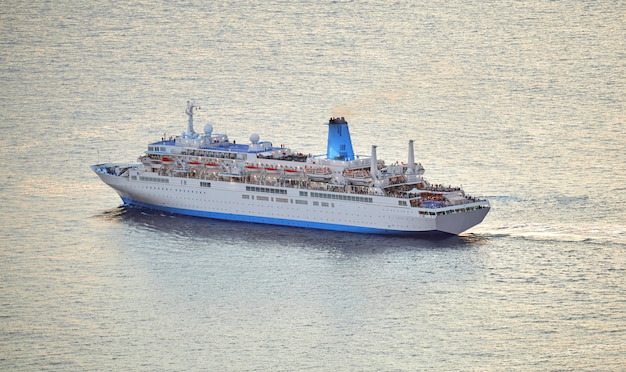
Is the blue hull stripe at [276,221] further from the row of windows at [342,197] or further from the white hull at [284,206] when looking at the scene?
the row of windows at [342,197]

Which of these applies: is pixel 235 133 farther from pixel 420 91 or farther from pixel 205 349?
pixel 205 349

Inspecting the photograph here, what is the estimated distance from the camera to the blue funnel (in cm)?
15000

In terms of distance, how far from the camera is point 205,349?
4653 inches

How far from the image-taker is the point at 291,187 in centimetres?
14838

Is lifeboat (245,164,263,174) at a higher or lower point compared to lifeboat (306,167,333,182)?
higher

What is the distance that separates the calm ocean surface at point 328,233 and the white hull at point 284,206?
161cm

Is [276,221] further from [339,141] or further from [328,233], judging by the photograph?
[339,141]

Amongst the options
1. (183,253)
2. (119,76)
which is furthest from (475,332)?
(119,76)

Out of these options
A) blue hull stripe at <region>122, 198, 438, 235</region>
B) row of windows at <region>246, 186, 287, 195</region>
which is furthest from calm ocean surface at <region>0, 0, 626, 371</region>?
row of windows at <region>246, 186, 287, 195</region>

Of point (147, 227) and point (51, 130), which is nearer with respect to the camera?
point (147, 227)

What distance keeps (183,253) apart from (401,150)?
92.6ft

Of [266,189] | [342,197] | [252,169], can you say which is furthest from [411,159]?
[252,169]

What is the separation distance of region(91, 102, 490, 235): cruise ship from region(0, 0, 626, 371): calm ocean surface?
1.82m

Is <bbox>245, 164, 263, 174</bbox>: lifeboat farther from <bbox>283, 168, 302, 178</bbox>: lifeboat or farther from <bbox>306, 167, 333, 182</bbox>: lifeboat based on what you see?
<bbox>306, 167, 333, 182</bbox>: lifeboat
